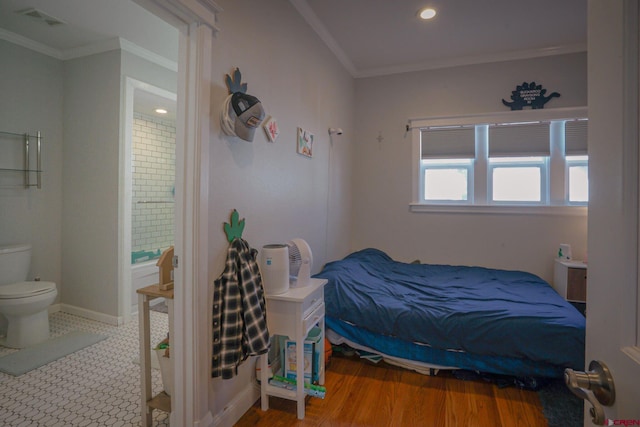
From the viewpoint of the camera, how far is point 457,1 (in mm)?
2420

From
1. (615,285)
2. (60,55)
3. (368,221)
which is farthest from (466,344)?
(60,55)

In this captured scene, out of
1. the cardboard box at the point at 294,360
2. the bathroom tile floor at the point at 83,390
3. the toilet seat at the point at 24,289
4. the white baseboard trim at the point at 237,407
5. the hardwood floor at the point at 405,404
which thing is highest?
the toilet seat at the point at 24,289

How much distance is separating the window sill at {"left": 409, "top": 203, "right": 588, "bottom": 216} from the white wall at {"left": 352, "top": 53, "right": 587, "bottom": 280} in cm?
5

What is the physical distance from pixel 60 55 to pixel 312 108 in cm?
265

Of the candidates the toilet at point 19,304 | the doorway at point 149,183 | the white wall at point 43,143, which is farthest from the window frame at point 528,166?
the white wall at point 43,143

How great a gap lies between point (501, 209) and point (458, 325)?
1873mm

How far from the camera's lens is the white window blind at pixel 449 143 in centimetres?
350

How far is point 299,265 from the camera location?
1.98 m

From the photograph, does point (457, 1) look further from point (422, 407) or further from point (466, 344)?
point (422, 407)

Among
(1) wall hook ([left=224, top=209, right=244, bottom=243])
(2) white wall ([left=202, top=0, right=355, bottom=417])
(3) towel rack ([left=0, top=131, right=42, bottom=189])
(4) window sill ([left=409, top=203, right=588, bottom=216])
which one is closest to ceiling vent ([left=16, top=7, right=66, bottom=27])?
(3) towel rack ([left=0, top=131, right=42, bottom=189])

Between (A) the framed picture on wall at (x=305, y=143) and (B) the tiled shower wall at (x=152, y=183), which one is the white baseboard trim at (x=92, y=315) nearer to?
(B) the tiled shower wall at (x=152, y=183)

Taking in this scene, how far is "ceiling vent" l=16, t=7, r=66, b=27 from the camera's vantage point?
2404mm

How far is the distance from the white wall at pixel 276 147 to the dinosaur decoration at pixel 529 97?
1.83m

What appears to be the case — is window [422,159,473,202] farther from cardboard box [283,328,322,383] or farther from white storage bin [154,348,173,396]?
white storage bin [154,348,173,396]
